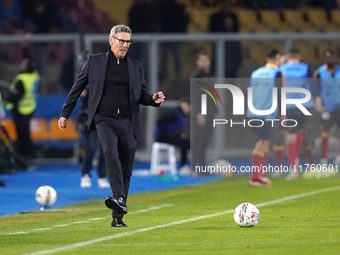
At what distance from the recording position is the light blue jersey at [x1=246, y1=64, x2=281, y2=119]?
14.0 meters

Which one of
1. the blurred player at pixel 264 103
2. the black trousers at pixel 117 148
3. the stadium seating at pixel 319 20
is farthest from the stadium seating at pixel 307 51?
the black trousers at pixel 117 148

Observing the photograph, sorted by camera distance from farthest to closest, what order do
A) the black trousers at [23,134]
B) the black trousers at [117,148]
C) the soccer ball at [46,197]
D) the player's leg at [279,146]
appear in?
1. the black trousers at [23,134]
2. the player's leg at [279,146]
3. the soccer ball at [46,197]
4. the black trousers at [117,148]

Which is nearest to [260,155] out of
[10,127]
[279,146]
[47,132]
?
[279,146]

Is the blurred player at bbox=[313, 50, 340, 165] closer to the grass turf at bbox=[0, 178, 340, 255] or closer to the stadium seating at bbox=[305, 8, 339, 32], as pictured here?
the grass turf at bbox=[0, 178, 340, 255]

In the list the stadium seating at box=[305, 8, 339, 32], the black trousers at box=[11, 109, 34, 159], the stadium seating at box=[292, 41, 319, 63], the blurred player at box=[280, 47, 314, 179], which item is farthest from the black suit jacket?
the stadium seating at box=[305, 8, 339, 32]

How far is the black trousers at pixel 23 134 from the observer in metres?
18.6

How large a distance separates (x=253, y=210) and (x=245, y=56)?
1153 cm

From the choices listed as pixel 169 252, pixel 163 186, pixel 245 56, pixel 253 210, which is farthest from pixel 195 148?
pixel 169 252

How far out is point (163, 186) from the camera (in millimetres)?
14891

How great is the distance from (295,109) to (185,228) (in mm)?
7496

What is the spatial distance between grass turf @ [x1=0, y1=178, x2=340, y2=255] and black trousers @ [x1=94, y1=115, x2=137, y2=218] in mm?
486

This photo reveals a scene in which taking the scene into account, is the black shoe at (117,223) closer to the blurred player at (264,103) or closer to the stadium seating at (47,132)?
the blurred player at (264,103)

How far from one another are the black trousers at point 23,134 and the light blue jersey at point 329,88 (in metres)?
6.77

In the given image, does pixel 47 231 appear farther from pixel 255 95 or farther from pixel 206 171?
pixel 206 171
